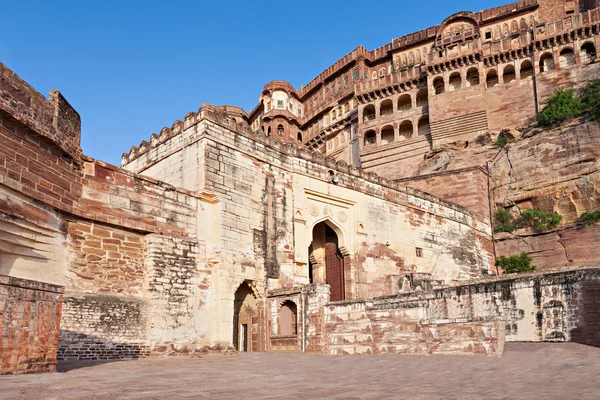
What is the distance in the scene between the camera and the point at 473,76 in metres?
35.7

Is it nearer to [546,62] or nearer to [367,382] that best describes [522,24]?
[546,62]

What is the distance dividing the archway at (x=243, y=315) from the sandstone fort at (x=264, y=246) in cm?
4

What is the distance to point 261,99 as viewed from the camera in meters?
47.2

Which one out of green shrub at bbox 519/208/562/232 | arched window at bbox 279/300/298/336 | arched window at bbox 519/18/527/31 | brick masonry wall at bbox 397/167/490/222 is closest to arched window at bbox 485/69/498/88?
arched window at bbox 519/18/527/31

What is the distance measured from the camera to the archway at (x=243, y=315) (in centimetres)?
1469

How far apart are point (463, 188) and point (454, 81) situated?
13902 millimetres

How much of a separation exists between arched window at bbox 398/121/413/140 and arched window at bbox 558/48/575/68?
32.5 ft

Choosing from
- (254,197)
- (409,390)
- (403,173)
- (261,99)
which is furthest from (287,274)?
(261,99)

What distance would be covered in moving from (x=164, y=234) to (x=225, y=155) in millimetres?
3030

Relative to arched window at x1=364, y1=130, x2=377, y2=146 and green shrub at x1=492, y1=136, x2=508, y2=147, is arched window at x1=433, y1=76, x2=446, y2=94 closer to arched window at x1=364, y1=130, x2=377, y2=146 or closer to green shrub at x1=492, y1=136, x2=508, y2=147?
arched window at x1=364, y1=130, x2=377, y2=146

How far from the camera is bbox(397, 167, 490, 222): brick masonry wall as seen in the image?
2430 cm

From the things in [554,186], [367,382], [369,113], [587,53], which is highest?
[587,53]

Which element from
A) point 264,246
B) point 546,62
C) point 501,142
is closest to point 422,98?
point 546,62

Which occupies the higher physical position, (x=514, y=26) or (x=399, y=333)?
(x=514, y=26)
